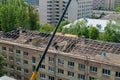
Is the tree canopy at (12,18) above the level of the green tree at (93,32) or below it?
above

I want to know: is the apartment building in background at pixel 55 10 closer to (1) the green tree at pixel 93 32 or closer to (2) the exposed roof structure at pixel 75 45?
(1) the green tree at pixel 93 32

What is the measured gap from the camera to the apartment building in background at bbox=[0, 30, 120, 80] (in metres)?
31.5

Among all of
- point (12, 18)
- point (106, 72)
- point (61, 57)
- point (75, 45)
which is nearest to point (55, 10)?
point (12, 18)

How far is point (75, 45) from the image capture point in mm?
36188

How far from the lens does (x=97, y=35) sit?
54125 mm

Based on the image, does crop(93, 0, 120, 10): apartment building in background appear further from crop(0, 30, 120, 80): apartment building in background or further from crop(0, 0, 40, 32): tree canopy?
crop(0, 30, 120, 80): apartment building in background

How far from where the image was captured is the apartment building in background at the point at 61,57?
31500 mm

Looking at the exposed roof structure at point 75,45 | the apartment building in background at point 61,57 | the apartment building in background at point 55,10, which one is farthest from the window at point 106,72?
the apartment building in background at point 55,10

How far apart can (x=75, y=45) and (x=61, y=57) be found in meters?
3.25

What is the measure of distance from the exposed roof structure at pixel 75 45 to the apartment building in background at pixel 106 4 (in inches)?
3513

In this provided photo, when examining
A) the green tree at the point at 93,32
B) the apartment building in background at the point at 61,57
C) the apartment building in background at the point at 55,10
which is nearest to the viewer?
the apartment building in background at the point at 61,57

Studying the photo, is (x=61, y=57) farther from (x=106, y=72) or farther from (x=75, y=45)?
(x=106, y=72)

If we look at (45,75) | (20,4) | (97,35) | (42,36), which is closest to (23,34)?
(42,36)

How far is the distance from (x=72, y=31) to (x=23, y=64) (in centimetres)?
2035
